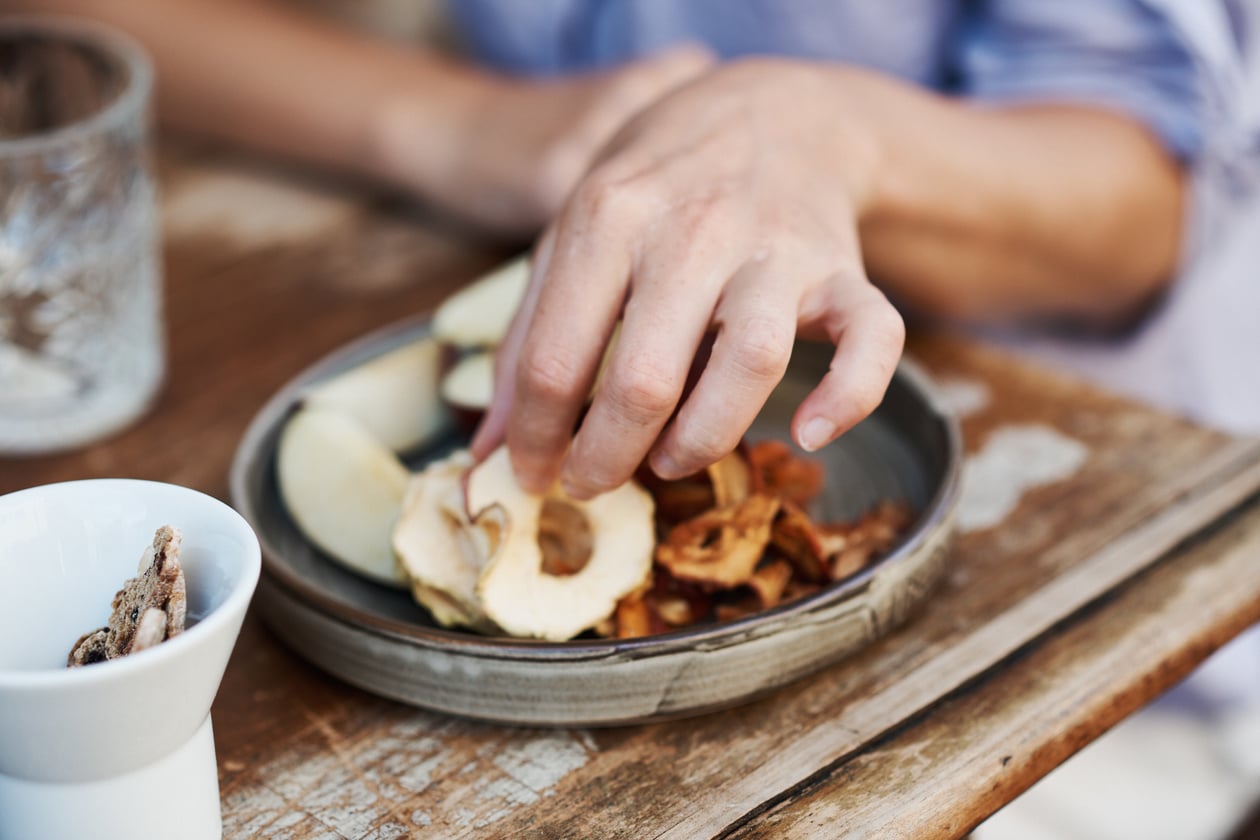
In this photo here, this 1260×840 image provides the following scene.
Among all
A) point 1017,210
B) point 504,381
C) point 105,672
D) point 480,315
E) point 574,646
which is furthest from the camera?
point 1017,210

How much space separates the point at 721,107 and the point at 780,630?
249 millimetres

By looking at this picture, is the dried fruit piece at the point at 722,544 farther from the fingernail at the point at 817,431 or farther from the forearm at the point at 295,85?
the forearm at the point at 295,85

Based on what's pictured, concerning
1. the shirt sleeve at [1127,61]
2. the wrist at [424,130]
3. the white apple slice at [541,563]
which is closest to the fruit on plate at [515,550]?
the white apple slice at [541,563]

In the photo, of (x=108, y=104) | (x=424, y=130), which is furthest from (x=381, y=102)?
(x=108, y=104)

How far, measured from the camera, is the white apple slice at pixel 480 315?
0.61 m

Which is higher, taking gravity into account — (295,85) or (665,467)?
(665,467)

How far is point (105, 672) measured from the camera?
30 cm

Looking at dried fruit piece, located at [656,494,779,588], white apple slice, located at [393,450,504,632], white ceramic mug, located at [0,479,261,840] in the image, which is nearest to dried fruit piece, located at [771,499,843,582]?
dried fruit piece, located at [656,494,779,588]

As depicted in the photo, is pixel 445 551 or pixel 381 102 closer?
pixel 445 551

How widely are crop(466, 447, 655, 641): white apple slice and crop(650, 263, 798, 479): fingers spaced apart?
1.8 inches

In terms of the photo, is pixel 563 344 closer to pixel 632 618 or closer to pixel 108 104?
pixel 632 618

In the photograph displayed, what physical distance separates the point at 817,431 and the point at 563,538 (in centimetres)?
12

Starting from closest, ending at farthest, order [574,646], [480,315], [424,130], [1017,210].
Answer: [574,646] < [480,315] < [1017,210] < [424,130]

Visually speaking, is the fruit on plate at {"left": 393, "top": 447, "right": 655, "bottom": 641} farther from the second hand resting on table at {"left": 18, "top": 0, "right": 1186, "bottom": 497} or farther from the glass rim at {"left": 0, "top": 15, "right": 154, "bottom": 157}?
the glass rim at {"left": 0, "top": 15, "right": 154, "bottom": 157}
